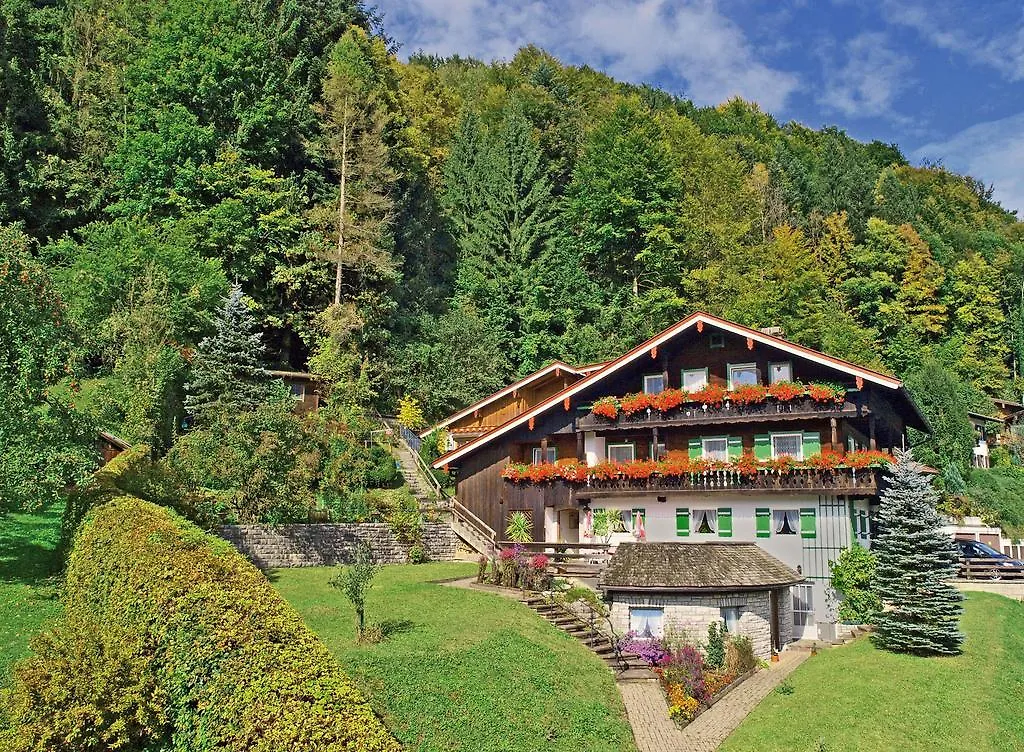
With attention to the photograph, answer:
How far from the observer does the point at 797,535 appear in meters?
30.1

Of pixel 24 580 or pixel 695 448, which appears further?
A: pixel 695 448

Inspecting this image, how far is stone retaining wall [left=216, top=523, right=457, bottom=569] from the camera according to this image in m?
28.9

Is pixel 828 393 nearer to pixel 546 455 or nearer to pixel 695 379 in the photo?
pixel 695 379

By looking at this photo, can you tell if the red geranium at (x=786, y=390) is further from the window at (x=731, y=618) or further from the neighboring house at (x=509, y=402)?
the neighboring house at (x=509, y=402)

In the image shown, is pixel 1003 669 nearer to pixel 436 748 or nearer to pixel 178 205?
pixel 436 748

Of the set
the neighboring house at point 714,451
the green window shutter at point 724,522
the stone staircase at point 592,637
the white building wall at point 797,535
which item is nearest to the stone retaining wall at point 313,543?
the neighboring house at point 714,451

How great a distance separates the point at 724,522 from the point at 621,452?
227 inches

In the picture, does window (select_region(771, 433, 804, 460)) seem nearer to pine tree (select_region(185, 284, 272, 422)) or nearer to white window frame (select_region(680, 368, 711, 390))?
white window frame (select_region(680, 368, 711, 390))

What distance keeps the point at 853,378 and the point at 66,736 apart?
27.7m

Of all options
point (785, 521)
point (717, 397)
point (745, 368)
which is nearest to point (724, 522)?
point (785, 521)

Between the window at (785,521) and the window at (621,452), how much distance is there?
22.2 ft

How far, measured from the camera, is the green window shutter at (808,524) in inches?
1172

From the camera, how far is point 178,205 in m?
44.6

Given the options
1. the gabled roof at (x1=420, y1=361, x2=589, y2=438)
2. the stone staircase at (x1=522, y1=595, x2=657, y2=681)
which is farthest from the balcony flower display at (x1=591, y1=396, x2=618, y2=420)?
the stone staircase at (x1=522, y1=595, x2=657, y2=681)
